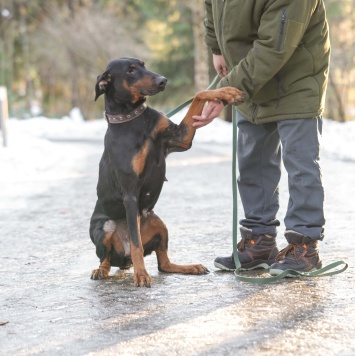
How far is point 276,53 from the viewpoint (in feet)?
14.2

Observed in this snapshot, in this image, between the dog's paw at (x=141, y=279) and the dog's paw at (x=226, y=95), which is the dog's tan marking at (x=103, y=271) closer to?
the dog's paw at (x=141, y=279)

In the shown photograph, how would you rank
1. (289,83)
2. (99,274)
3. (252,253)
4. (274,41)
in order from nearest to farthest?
(274,41) → (289,83) → (99,274) → (252,253)

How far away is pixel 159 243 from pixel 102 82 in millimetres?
1062

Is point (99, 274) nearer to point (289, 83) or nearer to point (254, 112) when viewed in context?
point (254, 112)

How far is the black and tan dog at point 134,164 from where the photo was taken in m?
4.52

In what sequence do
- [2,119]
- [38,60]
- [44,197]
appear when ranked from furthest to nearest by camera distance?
[38,60] < [2,119] < [44,197]

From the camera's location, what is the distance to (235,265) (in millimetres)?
4801

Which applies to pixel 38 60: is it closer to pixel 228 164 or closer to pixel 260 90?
pixel 228 164

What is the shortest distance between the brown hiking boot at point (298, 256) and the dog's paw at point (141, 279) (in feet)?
2.40

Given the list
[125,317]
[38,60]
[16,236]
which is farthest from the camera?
[38,60]

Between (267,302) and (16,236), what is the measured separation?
3222mm

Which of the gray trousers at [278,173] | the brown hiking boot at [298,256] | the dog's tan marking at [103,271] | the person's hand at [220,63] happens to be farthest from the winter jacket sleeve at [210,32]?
the dog's tan marking at [103,271]

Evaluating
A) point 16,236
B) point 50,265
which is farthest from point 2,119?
point 50,265

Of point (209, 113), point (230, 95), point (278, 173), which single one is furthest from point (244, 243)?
point (230, 95)
